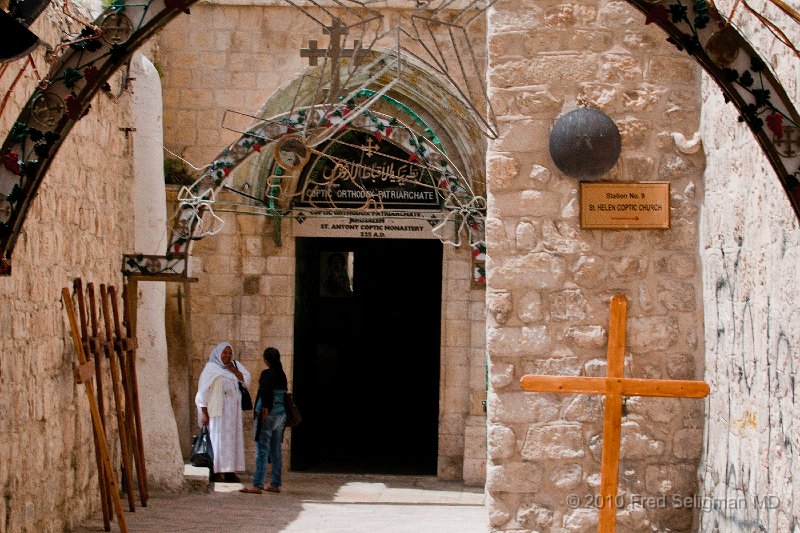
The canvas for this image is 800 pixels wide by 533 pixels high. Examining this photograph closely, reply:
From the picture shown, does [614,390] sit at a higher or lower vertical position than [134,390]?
higher

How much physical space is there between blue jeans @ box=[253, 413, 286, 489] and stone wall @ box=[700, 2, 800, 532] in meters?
5.65

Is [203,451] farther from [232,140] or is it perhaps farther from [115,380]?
[232,140]

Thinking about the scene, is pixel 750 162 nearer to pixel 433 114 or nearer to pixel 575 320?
pixel 575 320

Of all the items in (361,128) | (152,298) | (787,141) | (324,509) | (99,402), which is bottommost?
(324,509)

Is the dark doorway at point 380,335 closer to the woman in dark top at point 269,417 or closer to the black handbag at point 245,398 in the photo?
the black handbag at point 245,398

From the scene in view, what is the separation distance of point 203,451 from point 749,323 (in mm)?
7456

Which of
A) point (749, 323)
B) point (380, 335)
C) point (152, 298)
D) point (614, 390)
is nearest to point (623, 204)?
point (749, 323)

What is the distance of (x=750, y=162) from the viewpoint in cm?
588

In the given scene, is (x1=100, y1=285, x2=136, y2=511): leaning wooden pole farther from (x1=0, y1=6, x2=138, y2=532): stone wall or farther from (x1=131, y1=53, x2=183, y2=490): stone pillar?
(x1=131, y1=53, x2=183, y2=490): stone pillar

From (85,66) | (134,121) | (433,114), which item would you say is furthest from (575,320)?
(433,114)

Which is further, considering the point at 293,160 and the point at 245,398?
the point at 245,398

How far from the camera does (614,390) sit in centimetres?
555

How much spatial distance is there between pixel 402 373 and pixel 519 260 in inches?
557

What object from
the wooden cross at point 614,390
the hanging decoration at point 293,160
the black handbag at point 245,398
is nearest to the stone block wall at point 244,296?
the black handbag at point 245,398
